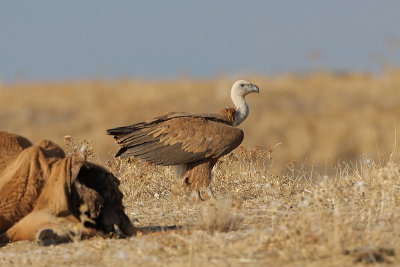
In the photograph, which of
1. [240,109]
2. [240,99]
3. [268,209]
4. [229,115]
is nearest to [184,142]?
[229,115]

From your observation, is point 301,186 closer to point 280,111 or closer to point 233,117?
point 233,117

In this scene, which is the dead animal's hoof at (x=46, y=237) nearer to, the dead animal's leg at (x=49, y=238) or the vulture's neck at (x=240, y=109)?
the dead animal's leg at (x=49, y=238)

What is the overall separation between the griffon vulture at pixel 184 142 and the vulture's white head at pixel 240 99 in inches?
36.6

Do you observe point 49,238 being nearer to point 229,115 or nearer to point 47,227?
point 47,227

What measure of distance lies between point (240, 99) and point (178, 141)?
173 cm

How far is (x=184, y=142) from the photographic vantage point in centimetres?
993

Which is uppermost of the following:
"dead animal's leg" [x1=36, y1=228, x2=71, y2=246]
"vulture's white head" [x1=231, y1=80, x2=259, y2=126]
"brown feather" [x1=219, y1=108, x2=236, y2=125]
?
"vulture's white head" [x1=231, y1=80, x2=259, y2=126]

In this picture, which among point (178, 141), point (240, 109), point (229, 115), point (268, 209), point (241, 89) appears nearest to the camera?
point (268, 209)

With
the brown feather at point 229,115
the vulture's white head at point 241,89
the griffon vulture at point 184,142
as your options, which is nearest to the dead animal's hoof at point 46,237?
the griffon vulture at point 184,142

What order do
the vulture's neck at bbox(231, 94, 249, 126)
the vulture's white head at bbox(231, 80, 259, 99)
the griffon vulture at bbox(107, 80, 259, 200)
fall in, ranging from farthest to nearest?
the vulture's white head at bbox(231, 80, 259, 99) → the vulture's neck at bbox(231, 94, 249, 126) → the griffon vulture at bbox(107, 80, 259, 200)

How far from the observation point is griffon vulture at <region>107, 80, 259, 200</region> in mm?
9805

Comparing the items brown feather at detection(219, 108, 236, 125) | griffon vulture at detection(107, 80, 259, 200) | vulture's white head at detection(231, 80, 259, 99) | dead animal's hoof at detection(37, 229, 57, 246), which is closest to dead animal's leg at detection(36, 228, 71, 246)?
dead animal's hoof at detection(37, 229, 57, 246)

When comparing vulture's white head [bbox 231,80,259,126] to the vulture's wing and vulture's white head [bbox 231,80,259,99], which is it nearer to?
vulture's white head [bbox 231,80,259,99]

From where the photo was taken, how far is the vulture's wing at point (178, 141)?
32.2 feet
